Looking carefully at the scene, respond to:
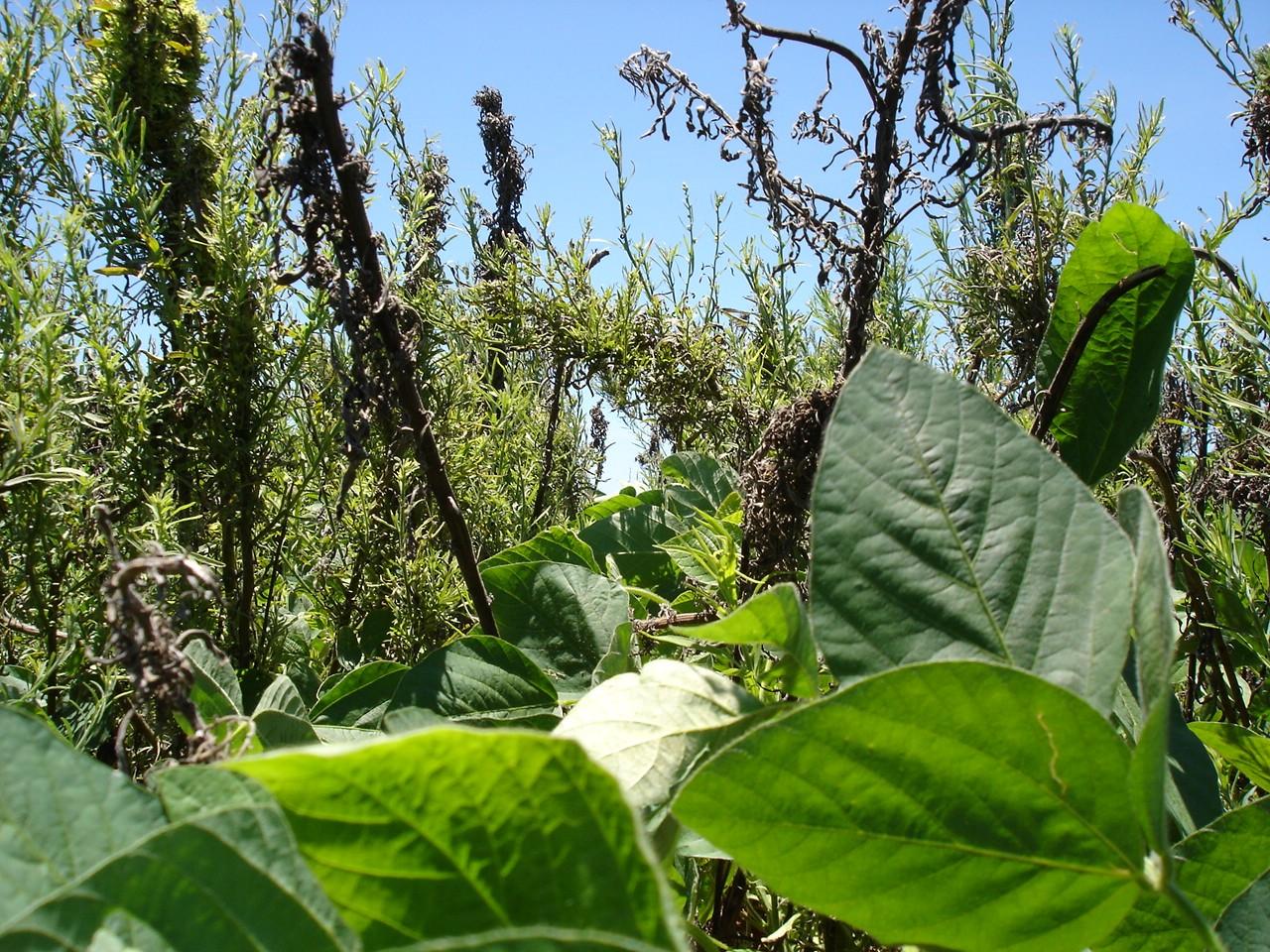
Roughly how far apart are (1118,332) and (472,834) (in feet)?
1.49

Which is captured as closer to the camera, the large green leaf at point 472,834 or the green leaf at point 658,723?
the large green leaf at point 472,834

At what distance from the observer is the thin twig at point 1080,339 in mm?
509

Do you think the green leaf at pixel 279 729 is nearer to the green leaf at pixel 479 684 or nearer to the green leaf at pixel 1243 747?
the green leaf at pixel 479 684

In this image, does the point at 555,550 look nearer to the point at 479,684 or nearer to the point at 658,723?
the point at 479,684

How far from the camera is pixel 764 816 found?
0.29 m

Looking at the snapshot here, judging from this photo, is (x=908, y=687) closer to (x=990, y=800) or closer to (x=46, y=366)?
(x=990, y=800)

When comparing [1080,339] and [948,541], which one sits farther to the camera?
[1080,339]

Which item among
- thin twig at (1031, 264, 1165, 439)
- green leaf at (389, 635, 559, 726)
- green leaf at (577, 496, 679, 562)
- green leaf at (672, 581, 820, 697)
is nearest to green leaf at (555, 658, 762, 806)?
green leaf at (672, 581, 820, 697)

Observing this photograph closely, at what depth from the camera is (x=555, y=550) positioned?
73cm

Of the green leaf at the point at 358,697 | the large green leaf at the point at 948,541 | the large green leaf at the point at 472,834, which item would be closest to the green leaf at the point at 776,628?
the large green leaf at the point at 948,541

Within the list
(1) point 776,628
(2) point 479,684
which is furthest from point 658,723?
(2) point 479,684

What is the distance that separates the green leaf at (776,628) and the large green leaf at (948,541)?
0.07 ft

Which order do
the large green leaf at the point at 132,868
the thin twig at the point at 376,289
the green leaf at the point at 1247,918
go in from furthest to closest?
the thin twig at the point at 376,289
the green leaf at the point at 1247,918
the large green leaf at the point at 132,868

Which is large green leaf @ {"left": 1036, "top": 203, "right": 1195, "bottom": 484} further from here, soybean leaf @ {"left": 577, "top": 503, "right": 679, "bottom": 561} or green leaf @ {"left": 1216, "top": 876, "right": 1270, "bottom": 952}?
soybean leaf @ {"left": 577, "top": 503, "right": 679, "bottom": 561}
